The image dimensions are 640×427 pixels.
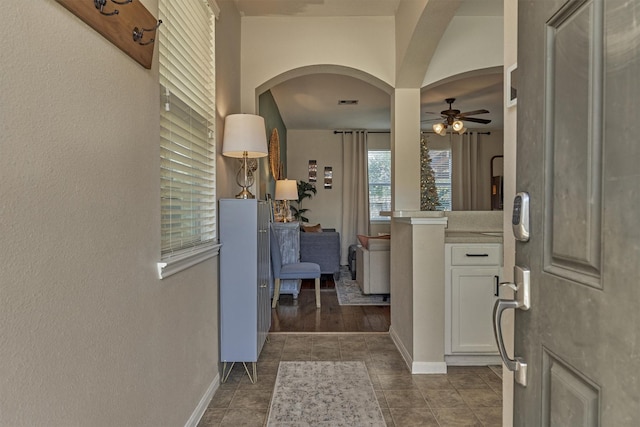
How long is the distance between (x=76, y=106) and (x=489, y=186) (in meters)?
8.34

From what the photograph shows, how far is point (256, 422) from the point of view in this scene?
2.05 m

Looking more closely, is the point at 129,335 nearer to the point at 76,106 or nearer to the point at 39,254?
the point at 39,254

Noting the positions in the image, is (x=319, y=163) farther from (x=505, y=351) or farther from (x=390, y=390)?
(x=505, y=351)

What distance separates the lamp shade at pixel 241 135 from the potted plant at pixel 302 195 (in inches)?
202

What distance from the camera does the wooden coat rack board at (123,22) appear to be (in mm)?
1038

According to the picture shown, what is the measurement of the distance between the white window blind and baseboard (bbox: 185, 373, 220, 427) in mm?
837

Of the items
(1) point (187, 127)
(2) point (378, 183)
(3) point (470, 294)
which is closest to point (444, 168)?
(2) point (378, 183)

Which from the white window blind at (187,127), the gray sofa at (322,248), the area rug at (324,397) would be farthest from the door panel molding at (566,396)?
the gray sofa at (322,248)

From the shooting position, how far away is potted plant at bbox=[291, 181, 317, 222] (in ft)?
25.7

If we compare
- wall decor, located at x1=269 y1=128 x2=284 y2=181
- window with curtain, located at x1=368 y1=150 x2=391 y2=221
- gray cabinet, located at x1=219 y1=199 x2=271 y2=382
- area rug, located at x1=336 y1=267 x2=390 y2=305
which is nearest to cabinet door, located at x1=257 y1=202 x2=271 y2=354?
gray cabinet, located at x1=219 y1=199 x2=271 y2=382

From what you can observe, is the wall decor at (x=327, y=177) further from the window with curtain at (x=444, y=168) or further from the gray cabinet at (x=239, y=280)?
A: the gray cabinet at (x=239, y=280)

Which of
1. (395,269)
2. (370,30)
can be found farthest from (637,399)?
(370,30)

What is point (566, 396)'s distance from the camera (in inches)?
23.7

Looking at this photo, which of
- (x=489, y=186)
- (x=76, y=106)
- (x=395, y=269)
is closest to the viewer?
(x=76, y=106)
